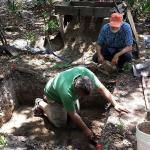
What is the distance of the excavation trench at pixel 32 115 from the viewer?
6.30 meters

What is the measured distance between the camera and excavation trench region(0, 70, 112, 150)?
6.30m

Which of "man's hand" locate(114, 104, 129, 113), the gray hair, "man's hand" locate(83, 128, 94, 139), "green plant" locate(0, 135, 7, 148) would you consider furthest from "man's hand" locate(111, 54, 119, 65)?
"green plant" locate(0, 135, 7, 148)

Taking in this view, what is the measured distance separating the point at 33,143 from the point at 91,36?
4508 mm

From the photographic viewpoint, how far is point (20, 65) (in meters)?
7.85

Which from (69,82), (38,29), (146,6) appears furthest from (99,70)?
(146,6)

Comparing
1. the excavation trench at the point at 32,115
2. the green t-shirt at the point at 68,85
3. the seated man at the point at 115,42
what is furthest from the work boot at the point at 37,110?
the seated man at the point at 115,42

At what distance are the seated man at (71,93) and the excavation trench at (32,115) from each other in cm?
29

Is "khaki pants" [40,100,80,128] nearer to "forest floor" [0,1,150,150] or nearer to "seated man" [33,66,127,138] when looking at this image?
"seated man" [33,66,127,138]

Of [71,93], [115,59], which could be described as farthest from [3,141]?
[115,59]

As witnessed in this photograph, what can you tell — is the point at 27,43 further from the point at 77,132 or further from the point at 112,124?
the point at 112,124

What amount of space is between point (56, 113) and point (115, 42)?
5.98ft

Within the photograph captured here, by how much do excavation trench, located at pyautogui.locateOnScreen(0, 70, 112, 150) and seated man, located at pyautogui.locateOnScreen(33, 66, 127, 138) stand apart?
0.29 m

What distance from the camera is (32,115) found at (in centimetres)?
710

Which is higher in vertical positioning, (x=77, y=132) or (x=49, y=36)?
(x=49, y=36)
